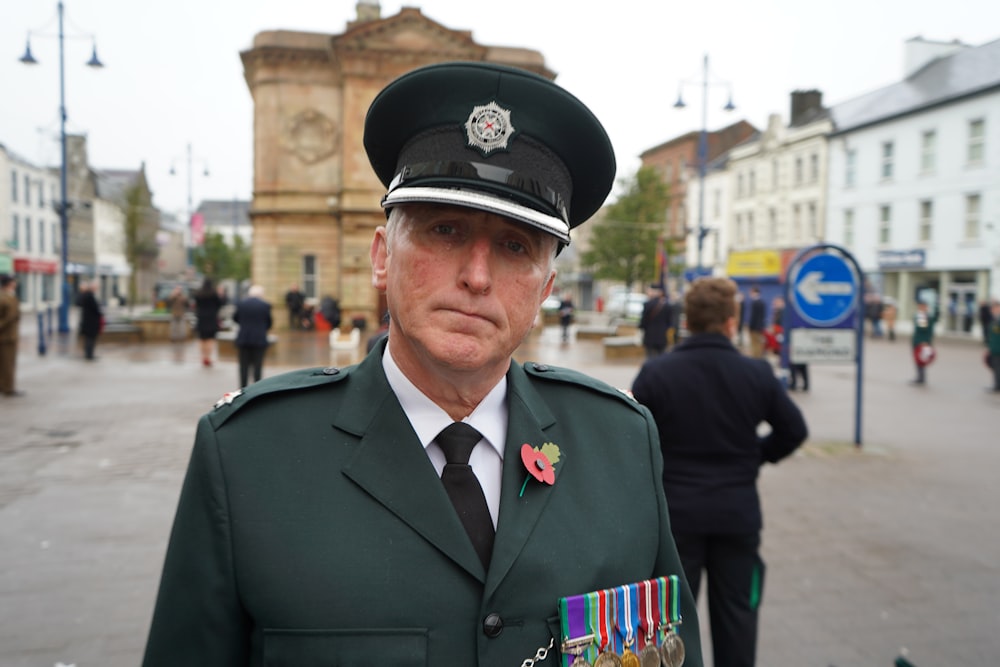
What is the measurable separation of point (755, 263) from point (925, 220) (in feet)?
36.1

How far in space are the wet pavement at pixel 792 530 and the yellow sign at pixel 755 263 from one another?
31.7 m

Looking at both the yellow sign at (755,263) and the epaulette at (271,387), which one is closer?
the epaulette at (271,387)

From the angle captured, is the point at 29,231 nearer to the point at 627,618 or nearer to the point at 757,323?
the point at 757,323

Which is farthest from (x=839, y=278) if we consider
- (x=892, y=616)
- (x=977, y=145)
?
(x=977, y=145)

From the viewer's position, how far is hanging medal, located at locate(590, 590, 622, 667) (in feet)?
5.19

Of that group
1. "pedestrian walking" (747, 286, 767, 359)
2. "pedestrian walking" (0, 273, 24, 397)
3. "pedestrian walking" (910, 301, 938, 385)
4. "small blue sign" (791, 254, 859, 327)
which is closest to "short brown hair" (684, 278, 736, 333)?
"small blue sign" (791, 254, 859, 327)

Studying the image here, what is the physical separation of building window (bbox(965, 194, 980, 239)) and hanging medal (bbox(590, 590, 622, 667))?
121 ft

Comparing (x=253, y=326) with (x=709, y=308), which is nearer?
(x=709, y=308)

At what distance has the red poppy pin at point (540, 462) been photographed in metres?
1.62

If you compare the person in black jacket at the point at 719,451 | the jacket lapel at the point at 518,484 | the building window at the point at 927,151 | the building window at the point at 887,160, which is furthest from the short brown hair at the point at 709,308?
the building window at the point at 887,160

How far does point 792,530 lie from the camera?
20.5 ft

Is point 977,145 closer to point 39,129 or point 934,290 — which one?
point 934,290

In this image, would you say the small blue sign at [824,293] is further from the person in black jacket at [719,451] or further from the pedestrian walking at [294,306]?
the pedestrian walking at [294,306]

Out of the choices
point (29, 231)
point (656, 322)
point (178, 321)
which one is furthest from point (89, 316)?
point (29, 231)
